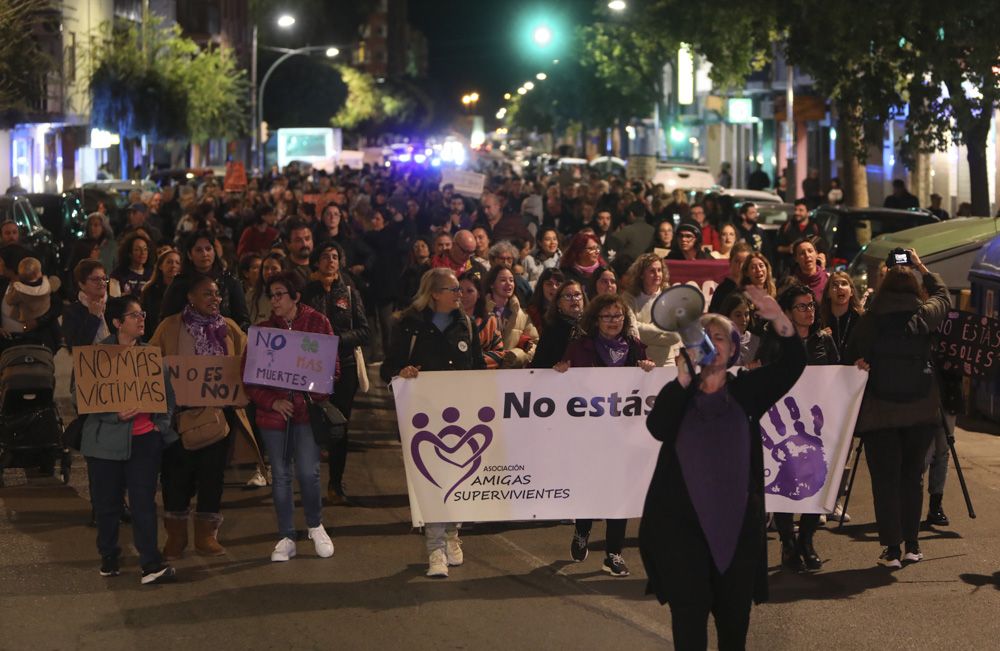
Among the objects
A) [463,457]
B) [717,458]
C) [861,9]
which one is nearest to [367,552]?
[463,457]

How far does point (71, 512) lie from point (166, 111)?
49.1 metres

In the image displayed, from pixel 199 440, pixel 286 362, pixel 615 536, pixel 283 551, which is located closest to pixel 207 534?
pixel 283 551

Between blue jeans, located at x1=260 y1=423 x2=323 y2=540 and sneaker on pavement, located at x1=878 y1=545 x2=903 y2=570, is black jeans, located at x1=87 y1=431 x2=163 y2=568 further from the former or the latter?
sneaker on pavement, located at x1=878 y1=545 x2=903 y2=570

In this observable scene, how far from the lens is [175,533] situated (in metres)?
9.83

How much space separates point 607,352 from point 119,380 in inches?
107

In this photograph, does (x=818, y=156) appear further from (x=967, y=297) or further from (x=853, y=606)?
(x=853, y=606)

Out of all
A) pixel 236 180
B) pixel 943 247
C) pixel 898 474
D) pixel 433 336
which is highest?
pixel 236 180

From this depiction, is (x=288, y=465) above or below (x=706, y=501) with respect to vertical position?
below

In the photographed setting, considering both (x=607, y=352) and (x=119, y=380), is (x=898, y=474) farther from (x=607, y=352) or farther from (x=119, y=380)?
(x=119, y=380)

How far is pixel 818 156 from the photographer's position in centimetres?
5538

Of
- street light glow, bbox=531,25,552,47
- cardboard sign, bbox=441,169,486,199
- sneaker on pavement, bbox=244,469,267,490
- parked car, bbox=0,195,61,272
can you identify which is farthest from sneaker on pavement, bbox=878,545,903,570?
street light glow, bbox=531,25,552,47

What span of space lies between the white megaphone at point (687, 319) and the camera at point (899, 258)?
10.5ft

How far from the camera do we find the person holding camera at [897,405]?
379 inches

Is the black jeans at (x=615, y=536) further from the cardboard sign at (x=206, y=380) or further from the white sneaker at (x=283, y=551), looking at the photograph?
the cardboard sign at (x=206, y=380)
